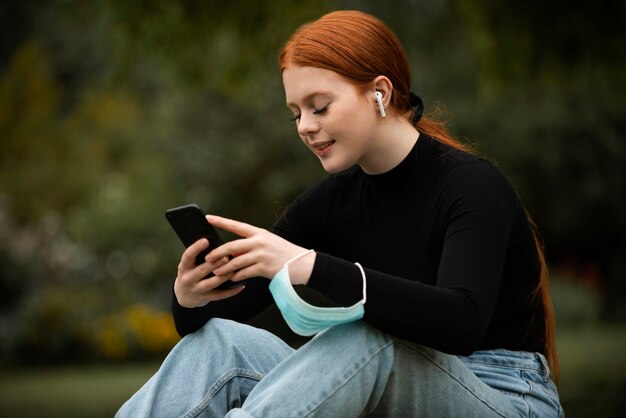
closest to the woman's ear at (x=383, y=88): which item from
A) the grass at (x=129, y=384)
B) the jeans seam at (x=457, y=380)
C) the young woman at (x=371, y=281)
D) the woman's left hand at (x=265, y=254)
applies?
the young woman at (x=371, y=281)

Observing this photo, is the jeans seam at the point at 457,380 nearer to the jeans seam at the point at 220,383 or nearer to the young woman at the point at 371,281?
the young woman at the point at 371,281

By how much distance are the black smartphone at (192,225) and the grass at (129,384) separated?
9.46 ft

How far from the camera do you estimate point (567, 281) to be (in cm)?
1129

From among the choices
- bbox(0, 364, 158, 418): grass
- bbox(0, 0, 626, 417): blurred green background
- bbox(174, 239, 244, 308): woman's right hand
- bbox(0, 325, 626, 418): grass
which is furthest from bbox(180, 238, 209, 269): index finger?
bbox(0, 0, 626, 417): blurred green background

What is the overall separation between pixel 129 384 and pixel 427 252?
18.4ft

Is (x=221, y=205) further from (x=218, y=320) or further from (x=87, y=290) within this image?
(x=218, y=320)

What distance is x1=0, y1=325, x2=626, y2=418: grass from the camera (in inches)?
198

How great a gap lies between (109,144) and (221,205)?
3.08m

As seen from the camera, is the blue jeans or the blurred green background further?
the blurred green background

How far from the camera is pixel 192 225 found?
2092mm

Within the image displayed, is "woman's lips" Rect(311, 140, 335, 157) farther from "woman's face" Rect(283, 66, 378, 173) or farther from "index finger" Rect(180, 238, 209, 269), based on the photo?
"index finger" Rect(180, 238, 209, 269)

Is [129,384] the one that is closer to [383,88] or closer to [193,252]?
[193,252]

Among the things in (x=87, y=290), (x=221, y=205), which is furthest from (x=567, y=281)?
(x=87, y=290)

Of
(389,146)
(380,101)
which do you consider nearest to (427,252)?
(389,146)
